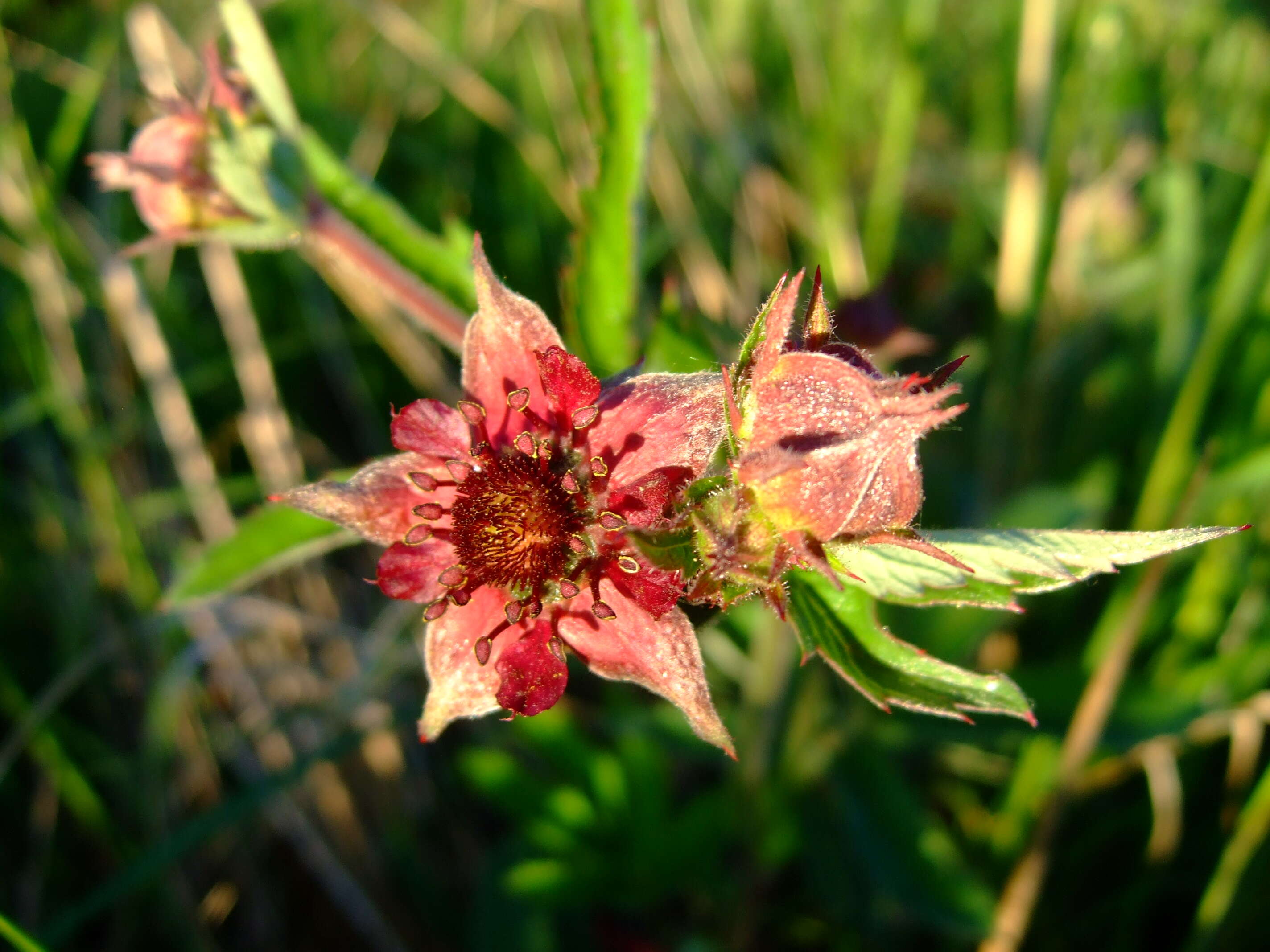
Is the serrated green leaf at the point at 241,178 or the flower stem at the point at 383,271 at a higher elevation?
the serrated green leaf at the point at 241,178

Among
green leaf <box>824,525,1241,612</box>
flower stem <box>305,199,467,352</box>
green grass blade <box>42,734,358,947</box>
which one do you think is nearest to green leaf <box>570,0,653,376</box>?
flower stem <box>305,199,467,352</box>

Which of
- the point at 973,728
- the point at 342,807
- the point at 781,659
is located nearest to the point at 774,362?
the point at 781,659

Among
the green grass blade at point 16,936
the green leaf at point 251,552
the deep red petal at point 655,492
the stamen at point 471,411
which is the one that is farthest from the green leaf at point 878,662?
the green grass blade at point 16,936

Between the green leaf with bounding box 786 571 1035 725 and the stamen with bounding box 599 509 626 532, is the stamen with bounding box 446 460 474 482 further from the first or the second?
the green leaf with bounding box 786 571 1035 725

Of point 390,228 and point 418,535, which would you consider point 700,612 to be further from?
point 390,228

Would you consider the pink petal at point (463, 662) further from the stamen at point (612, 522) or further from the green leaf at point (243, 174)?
the green leaf at point (243, 174)

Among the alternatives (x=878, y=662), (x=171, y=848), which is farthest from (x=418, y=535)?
(x=171, y=848)
